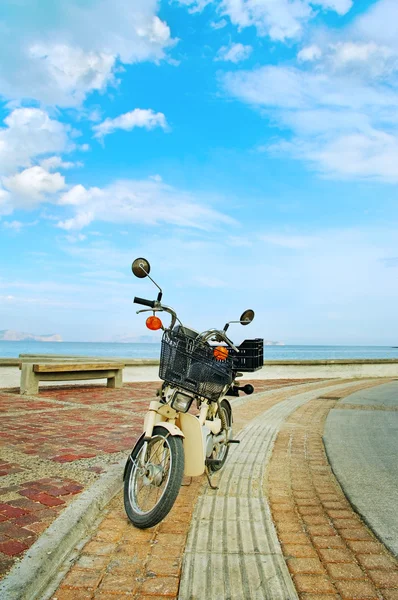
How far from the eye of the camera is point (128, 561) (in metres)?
2.56

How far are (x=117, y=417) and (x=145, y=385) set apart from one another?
5352 mm

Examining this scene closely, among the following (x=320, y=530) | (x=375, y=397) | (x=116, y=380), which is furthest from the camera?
(x=116, y=380)

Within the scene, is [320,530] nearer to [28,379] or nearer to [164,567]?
[164,567]

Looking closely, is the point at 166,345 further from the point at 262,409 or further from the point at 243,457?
the point at 262,409

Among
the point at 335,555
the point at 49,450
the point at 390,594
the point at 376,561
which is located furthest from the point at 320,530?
the point at 49,450

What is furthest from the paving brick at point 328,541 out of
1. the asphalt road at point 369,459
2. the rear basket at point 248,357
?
the rear basket at point 248,357

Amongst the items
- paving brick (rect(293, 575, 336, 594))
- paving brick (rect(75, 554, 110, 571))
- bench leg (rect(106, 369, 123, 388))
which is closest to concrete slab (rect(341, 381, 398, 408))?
bench leg (rect(106, 369, 123, 388))

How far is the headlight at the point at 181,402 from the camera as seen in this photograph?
11.0ft

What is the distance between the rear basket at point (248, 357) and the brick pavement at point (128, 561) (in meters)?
1.25

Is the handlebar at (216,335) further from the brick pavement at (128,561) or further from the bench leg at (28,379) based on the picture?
the bench leg at (28,379)

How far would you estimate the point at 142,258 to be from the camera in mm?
3141

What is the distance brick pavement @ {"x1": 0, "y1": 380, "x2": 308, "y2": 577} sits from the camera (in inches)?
118

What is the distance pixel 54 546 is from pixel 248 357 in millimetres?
2226

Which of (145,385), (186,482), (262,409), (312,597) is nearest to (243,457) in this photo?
(186,482)
